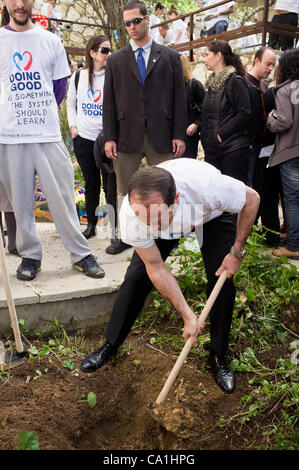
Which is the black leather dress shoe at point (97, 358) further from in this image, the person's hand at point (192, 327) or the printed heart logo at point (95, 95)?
the printed heart logo at point (95, 95)

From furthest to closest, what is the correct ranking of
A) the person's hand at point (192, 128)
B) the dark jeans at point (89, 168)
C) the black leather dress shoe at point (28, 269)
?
1. the person's hand at point (192, 128)
2. the dark jeans at point (89, 168)
3. the black leather dress shoe at point (28, 269)

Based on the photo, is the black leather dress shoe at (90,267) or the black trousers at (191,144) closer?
the black leather dress shoe at (90,267)

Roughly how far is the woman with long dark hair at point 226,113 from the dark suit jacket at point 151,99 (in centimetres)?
40

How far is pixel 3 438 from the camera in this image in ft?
7.08

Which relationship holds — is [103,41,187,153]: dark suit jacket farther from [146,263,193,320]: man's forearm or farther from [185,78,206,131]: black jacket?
[146,263,193,320]: man's forearm

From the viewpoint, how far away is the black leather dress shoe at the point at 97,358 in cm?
270

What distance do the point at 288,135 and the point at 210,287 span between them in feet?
6.16

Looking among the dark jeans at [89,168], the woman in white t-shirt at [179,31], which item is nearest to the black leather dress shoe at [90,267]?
the dark jeans at [89,168]

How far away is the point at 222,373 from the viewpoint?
8.64ft

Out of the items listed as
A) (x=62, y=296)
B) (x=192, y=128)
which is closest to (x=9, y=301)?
(x=62, y=296)

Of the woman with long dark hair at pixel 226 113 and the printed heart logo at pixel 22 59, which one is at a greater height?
the printed heart logo at pixel 22 59

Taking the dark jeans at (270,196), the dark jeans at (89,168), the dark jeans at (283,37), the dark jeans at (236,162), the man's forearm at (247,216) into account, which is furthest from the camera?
the dark jeans at (283,37)
